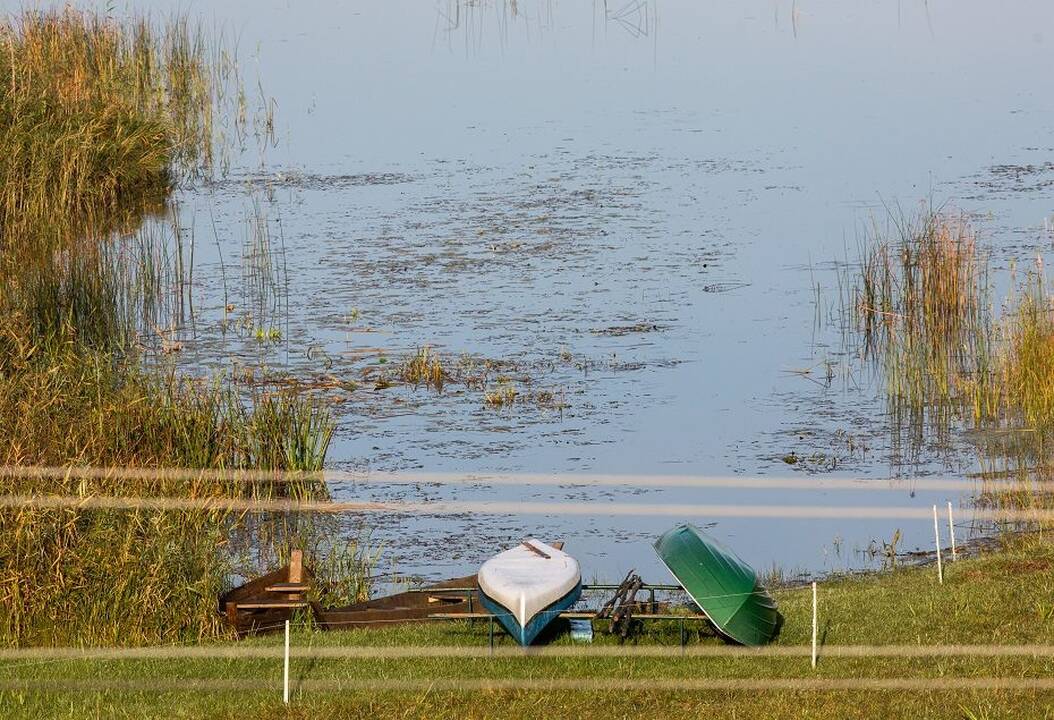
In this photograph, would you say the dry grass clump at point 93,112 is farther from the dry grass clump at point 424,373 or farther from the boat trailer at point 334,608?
the boat trailer at point 334,608

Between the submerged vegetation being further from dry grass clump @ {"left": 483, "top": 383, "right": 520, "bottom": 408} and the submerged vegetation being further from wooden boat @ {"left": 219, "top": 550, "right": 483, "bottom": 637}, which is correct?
dry grass clump @ {"left": 483, "top": 383, "right": 520, "bottom": 408}

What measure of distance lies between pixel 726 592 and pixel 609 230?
1265 cm

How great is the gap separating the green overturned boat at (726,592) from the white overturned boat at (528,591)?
1.96 ft

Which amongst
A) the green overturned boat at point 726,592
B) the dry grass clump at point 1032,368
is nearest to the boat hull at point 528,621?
the green overturned boat at point 726,592

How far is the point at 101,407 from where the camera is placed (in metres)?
13.2

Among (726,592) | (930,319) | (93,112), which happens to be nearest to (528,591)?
(726,592)

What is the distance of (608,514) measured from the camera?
14031mm

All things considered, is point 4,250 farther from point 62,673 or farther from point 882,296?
point 62,673

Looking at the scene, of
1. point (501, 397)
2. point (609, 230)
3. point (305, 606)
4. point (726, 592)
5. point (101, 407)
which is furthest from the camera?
point (609, 230)

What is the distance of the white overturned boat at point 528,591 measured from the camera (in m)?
9.73

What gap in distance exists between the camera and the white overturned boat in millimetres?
9734

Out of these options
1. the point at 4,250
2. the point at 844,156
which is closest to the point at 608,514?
the point at 4,250

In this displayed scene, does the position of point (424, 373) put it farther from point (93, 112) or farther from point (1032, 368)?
point (93, 112)

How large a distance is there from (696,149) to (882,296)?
8.37m
